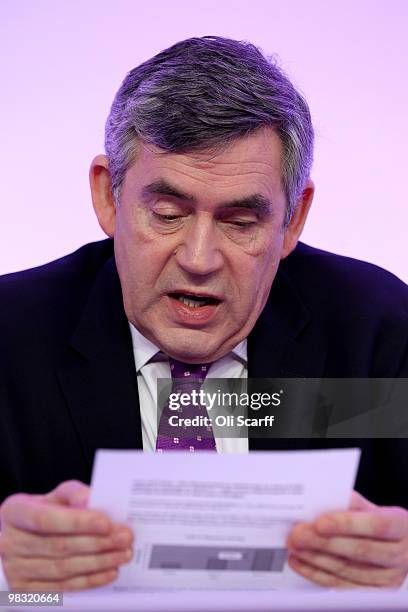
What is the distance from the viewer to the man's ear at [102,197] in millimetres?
2219

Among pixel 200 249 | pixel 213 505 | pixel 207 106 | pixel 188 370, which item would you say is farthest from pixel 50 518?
pixel 207 106

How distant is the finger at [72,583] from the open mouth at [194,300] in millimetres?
779

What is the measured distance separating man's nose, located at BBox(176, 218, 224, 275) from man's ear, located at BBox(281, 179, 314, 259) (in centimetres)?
33

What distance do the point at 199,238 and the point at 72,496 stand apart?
711mm

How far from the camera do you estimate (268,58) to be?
7.43ft

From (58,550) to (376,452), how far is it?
113 centimetres

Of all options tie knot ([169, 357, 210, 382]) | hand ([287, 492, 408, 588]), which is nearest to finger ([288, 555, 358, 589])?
hand ([287, 492, 408, 588])

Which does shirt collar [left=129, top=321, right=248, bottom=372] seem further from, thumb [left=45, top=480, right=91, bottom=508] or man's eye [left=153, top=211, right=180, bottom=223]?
thumb [left=45, top=480, right=91, bottom=508]

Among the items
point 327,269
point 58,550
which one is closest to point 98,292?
point 327,269

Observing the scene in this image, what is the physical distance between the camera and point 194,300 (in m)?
2.06

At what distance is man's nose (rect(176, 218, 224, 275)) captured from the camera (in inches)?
76.6

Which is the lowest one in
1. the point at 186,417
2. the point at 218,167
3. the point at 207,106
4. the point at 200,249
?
the point at 186,417

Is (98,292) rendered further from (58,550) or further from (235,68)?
(58,550)

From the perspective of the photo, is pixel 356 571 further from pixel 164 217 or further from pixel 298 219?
pixel 298 219
